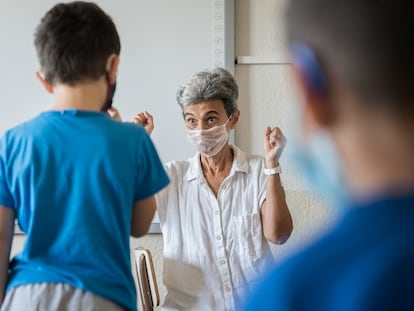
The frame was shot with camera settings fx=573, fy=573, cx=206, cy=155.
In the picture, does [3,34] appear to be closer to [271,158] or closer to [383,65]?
[271,158]

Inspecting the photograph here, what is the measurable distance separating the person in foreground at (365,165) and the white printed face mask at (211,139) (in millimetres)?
1254

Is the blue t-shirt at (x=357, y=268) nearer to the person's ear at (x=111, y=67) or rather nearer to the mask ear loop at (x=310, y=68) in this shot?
the mask ear loop at (x=310, y=68)

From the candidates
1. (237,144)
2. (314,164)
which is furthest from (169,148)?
(314,164)

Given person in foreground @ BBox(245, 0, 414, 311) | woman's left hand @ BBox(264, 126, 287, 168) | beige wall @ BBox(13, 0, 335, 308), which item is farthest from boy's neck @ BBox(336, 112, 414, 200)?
beige wall @ BBox(13, 0, 335, 308)

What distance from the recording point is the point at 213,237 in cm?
170

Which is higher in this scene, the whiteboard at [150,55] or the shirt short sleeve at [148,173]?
the whiteboard at [150,55]

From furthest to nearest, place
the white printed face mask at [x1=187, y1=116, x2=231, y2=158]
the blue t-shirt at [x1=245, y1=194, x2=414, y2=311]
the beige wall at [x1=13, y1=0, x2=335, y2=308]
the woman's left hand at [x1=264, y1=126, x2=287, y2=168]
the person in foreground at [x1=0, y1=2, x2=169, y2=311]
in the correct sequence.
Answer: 1. the beige wall at [x1=13, y1=0, x2=335, y2=308]
2. the white printed face mask at [x1=187, y1=116, x2=231, y2=158]
3. the woman's left hand at [x1=264, y1=126, x2=287, y2=168]
4. the person in foreground at [x1=0, y1=2, x2=169, y2=311]
5. the blue t-shirt at [x1=245, y1=194, x2=414, y2=311]

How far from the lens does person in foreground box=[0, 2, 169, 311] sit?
3.15ft

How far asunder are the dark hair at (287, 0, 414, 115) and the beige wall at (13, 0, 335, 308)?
1688mm

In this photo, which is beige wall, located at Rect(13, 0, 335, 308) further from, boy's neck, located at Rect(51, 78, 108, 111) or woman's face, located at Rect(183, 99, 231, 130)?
boy's neck, located at Rect(51, 78, 108, 111)

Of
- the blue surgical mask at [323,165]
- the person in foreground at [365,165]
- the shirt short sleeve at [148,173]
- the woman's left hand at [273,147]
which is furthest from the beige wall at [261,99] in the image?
the person in foreground at [365,165]

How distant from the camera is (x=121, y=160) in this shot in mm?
988

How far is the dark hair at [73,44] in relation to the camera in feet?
3.29

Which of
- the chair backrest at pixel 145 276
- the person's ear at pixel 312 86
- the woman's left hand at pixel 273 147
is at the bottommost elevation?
the chair backrest at pixel 145 276
